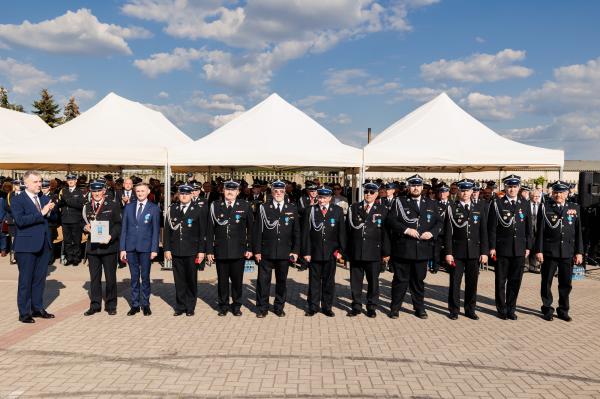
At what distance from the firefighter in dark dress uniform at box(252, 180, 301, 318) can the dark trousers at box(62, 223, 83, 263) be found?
18.3 feet

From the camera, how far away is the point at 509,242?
6660 millimetres

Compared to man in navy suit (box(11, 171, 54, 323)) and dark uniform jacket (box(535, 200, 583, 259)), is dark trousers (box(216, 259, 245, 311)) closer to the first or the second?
man in navy suit (box(11, 171, 54, 323))

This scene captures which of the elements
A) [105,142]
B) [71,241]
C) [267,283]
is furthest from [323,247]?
[105,142]

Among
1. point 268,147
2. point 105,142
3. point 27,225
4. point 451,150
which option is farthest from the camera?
point 451,150

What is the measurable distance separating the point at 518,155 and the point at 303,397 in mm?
9227

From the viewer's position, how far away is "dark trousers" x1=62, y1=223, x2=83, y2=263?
34.0 ft

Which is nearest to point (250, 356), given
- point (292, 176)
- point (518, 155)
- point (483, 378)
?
point (483, 378)

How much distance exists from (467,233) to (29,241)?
5647 millimetres

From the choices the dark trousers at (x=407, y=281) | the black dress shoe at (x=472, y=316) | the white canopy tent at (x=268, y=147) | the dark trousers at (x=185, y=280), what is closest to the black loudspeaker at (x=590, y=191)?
the white canopy tent at (x=268, y=147)

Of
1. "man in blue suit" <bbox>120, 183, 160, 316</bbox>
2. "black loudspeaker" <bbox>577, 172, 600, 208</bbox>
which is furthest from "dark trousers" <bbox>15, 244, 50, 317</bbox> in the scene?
"black loudspeaker" <bbox>577, 172, 600, 208</bbox>

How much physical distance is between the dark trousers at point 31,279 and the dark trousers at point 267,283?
9.04 ft

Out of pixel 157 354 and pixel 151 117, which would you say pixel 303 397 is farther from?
pixel 151 117

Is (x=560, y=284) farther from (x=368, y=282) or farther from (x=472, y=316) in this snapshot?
(x=368, y=282)

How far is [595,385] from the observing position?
4.39 meters
